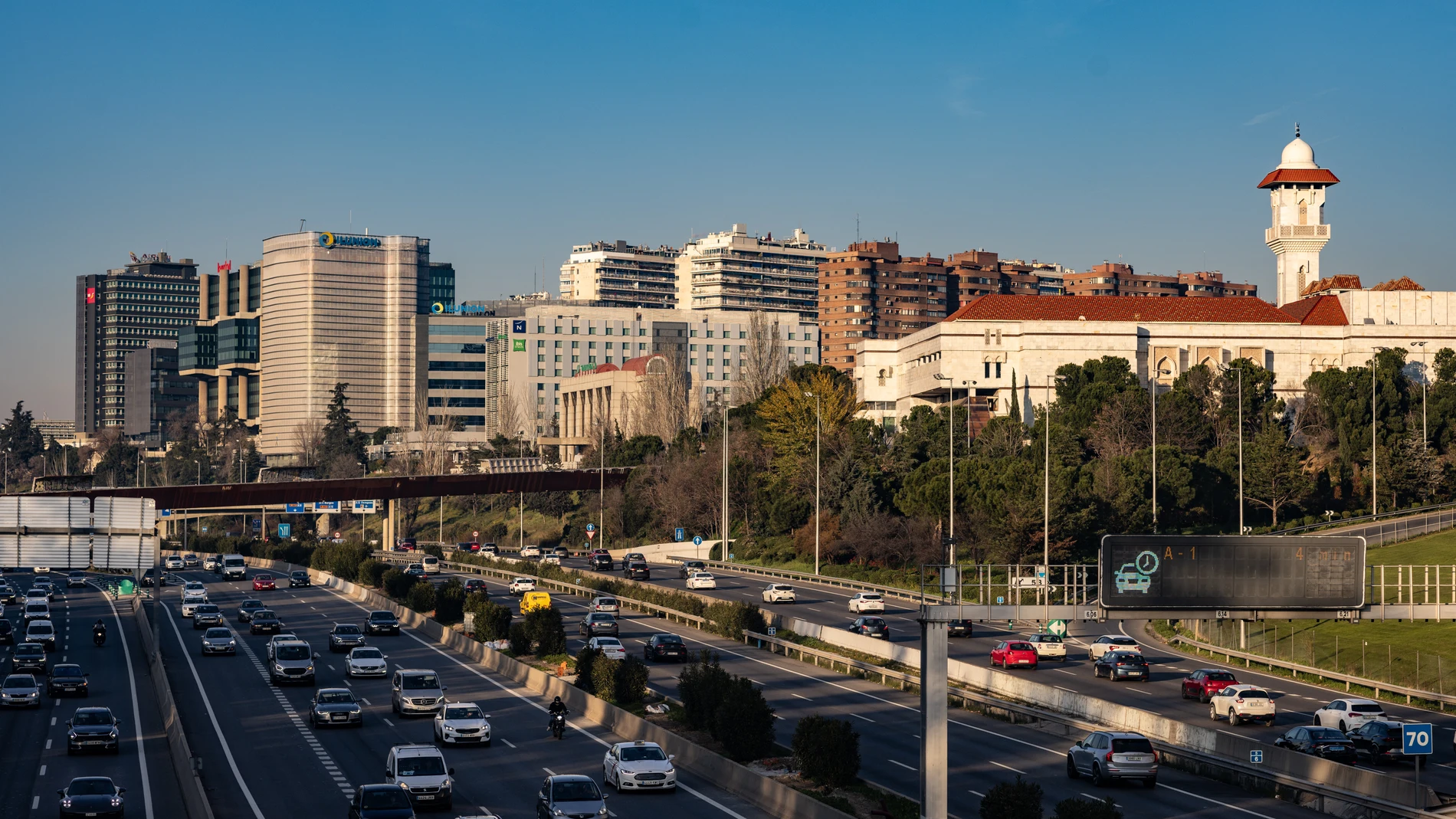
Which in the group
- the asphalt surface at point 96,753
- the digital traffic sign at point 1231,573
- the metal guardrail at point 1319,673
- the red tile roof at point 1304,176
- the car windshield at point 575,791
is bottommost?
the asphalt surface at point 96,753

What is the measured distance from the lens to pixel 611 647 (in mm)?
65938

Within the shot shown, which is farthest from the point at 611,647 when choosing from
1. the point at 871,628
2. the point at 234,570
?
the point at 234,570

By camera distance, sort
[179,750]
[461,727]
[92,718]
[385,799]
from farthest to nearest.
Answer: [92,718]
[461,727]
[179,750]
[385,799]

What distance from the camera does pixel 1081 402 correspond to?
124938 millimetres

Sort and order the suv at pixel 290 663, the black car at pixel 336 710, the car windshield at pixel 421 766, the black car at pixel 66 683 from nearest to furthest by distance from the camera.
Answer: the car windshield at pixel 421 766 → the black car at pixel 336 710 → the black car at pixel 66 683 → the suv at pixel 290 663

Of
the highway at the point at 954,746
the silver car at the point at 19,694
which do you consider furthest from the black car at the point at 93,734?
the highway at the point at 954,746

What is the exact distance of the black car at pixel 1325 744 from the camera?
4144cm

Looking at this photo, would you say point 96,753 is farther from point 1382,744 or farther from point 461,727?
point 1382,744

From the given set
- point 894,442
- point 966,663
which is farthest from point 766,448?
point 966,663

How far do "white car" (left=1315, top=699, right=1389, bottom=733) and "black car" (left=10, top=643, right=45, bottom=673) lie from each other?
44929 mm

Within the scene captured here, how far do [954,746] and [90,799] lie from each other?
22.4 metres

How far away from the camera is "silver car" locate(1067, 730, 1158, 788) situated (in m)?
39.7

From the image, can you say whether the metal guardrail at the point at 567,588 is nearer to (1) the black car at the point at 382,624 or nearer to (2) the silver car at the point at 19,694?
(1) the black car at the point at 382,624

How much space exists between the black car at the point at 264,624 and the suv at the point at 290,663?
55.8 feet
